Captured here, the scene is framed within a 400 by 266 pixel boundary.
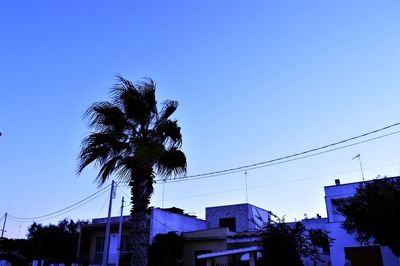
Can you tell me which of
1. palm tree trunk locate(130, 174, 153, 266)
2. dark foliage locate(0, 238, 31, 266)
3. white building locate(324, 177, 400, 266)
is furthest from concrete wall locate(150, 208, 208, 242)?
dark foliage locate(0, 238, 31, 266)

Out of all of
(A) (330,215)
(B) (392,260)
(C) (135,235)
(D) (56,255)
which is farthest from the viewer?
(D) (56,255)

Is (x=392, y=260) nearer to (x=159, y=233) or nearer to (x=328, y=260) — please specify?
(x=328, y=260)

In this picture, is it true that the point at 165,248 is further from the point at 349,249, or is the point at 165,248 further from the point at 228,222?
the point at 228,222

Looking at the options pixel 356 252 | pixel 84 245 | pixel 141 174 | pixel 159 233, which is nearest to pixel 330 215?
pixel 356 252

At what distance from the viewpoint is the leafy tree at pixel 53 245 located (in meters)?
32.5

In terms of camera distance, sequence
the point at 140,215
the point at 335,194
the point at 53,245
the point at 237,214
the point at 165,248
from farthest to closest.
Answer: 1. the point at 237,214
2. the point at 53,245
3. the point at 335,194
4. the point at 165,248
5. the point at 140,215

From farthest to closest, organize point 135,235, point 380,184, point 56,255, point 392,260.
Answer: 1. point 56,255
2. point 392,260
3. point 380,184
4. point 135,235

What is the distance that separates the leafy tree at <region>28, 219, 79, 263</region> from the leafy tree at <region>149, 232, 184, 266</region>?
987 cm

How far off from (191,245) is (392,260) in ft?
44.5

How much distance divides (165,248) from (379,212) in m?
14.9

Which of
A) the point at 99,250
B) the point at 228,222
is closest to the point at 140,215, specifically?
the point at 99,250

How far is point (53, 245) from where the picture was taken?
107 ft

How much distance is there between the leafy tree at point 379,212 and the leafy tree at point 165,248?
12268 millimetres

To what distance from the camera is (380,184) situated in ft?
63.3
